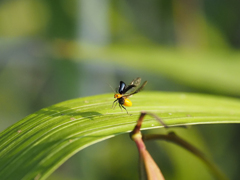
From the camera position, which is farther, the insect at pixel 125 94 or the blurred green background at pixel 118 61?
the blurred green background at pixel 118 61

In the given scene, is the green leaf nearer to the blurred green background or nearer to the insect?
the insect

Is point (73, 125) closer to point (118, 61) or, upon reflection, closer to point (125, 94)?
point (125, 94)

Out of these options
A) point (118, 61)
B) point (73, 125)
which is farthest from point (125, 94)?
point (118, 61)

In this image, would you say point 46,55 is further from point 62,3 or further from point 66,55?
point 62,3

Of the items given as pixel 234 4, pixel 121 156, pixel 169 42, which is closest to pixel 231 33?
pixel 234 4

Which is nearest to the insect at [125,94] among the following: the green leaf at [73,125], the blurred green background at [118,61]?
the green leaf at [73,125]

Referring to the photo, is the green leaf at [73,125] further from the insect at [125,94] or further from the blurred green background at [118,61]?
the blurred green background at [118,61]
